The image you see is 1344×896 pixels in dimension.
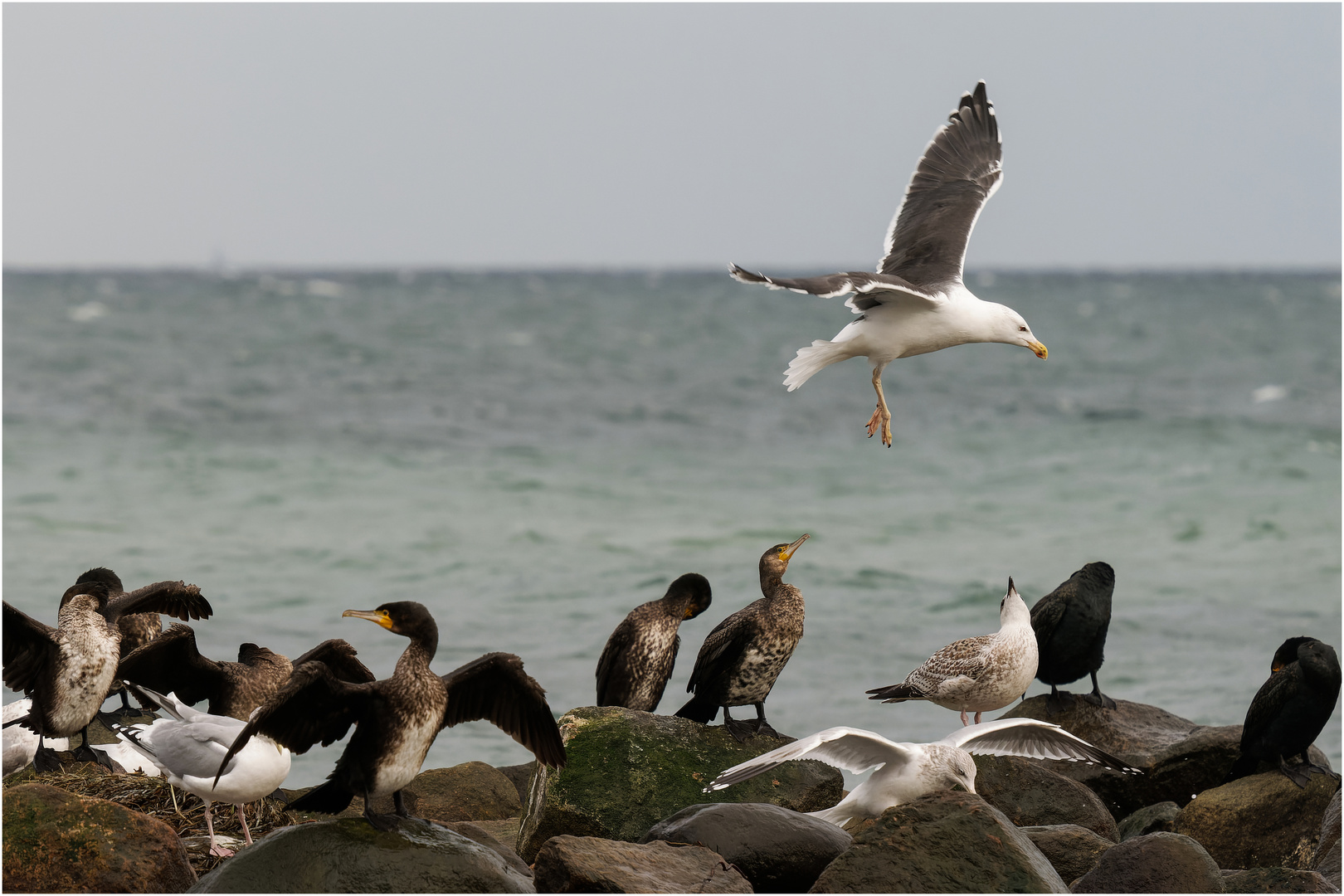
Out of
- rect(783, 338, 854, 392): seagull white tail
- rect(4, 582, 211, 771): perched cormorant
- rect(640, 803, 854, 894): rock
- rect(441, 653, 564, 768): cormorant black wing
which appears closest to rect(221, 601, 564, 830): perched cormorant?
rect(441, 653, 564, 768): cormorant black wing

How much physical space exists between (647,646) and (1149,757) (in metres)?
2.81

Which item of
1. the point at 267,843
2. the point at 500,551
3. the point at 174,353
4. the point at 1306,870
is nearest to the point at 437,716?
the point at 267,843

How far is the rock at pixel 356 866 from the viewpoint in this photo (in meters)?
4.69

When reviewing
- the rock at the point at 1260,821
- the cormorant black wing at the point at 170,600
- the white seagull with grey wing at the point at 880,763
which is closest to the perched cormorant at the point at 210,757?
the cormorant black wing at the point at 170,600

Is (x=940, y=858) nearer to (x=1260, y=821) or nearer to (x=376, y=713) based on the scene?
(x=376, y=713)

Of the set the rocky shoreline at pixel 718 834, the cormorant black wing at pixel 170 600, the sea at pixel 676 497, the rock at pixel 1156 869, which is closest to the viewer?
the rocky shoreline at pixel 718 834

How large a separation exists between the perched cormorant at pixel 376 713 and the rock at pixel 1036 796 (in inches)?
119

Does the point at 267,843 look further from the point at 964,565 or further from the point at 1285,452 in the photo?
the point at 1285,452

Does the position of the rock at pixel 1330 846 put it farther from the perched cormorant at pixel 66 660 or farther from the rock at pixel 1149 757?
the perched cormorant at pixel 66 660

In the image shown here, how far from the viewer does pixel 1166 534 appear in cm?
1827

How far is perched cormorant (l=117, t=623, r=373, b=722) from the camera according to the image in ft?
20.4

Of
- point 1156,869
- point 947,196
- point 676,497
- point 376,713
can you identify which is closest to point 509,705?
point 376,713

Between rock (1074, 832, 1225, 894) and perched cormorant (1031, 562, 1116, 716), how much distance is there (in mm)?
1969

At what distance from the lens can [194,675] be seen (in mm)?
6387
